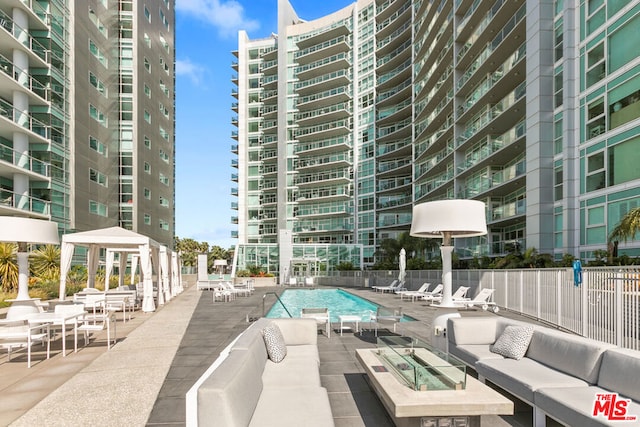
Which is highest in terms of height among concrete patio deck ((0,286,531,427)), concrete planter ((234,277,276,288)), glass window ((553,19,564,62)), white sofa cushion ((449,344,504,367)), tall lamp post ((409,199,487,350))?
glass window ((553,19,564,62))

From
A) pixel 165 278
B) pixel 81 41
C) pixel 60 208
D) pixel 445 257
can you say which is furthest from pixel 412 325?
pixel 81 41

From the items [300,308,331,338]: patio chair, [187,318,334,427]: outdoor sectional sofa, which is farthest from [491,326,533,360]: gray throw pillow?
[300,308,331,338]: patio chair

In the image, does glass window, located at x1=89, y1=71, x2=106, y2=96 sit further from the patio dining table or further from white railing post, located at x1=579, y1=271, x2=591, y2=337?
white railing post, located at x1=579, y1=271, x2=591, y2=337

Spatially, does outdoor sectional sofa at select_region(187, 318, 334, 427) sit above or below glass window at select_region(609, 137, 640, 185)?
below

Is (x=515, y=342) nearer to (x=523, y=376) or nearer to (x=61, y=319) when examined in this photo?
(x=523, y=376)

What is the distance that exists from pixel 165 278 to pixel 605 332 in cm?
1641

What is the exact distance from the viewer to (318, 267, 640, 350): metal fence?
24.5ft

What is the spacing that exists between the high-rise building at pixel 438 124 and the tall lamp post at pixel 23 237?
18.1 metres

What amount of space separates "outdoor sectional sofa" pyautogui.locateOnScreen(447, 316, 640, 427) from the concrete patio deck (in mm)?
392

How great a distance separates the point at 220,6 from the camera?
99.8 feet

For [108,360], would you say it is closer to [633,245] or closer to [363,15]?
[633,245]

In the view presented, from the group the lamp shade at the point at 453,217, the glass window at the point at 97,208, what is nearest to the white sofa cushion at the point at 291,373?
the lamp shade at the point at 453,217

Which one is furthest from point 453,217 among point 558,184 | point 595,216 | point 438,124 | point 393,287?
point 438,124

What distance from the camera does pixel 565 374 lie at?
182 inches
